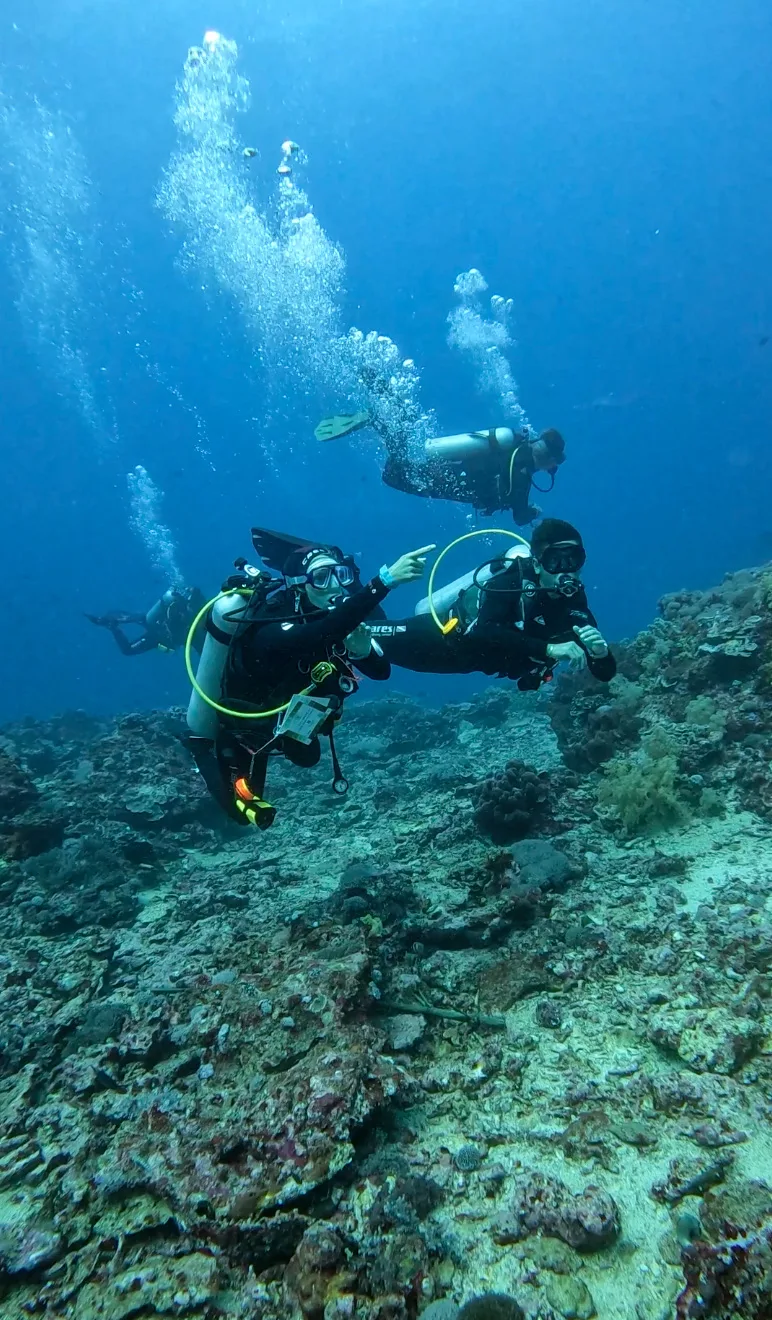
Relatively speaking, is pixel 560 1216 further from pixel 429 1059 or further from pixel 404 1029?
pixel 404 1029

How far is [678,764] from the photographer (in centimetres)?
659

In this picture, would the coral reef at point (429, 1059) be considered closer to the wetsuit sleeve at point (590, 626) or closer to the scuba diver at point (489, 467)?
the wetsuit sleeve at point (590, 626)

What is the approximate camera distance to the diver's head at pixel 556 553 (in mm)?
6656

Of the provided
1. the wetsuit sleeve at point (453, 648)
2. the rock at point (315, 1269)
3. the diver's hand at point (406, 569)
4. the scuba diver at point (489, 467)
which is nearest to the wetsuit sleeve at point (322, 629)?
the diver's hand at point (406, 569)

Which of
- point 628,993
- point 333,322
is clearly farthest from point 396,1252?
point 333,322

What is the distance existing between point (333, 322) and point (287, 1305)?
36455 mm

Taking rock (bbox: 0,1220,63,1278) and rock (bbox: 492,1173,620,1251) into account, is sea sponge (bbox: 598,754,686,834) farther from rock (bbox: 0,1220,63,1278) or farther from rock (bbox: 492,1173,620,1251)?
rock (bbox: 0,1220,63,1278)

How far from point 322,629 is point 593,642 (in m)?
2.86

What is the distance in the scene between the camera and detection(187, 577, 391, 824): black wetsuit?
17.3 ft

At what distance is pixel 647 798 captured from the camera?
6070 millimetres

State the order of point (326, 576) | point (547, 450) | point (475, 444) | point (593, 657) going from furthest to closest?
point (475, 444), point (547, 450), point (593, 657), point (326, 576)

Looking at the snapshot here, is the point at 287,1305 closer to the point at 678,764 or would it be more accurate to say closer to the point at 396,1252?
the point at 396,1252

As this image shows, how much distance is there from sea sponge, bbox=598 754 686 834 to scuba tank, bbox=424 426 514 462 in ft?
25.7

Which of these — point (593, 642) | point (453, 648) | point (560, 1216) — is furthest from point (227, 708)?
point (560, 1216)
